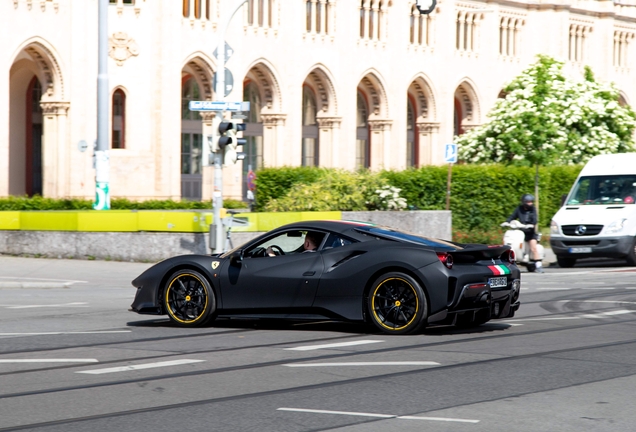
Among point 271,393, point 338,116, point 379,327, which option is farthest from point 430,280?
point 338,116

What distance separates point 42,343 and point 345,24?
46.5 m

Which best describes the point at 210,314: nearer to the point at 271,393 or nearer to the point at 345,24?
the point at 271,393

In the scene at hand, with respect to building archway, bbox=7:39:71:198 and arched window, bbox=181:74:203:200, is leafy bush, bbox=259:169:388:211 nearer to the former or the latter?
building archway, bbox=7:39:71:198

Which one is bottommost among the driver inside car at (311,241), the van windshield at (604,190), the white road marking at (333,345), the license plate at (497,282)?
the white road marking at (333,345)

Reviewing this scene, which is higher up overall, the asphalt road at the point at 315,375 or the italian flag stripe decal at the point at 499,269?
the italian flag stripe decal at the point at 499,269

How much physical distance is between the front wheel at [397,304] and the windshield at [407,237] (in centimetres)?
51

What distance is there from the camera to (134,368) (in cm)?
966

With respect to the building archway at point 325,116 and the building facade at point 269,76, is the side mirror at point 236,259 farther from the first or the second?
the building archway at point 325,116

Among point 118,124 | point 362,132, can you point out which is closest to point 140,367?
point 118,124

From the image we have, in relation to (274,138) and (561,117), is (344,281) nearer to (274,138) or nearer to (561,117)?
(561,117)

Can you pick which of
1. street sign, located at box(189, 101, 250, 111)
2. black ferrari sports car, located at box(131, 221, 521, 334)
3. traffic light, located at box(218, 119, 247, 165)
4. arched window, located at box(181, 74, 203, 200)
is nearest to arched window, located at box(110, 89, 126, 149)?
arched window, located at box(181, 74, 203, 200)

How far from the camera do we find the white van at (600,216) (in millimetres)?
24328

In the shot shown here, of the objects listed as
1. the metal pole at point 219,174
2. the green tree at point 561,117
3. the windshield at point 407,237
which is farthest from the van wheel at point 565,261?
the green tree at point 561,117

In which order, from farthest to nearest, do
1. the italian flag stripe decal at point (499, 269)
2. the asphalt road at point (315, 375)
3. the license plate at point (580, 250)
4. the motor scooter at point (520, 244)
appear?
Result: the license plate at point (580, 250) → the motor scooter at point (520, 244) → the italian flag stripe decal at point (499, 269) → the asphalt road at point (315, 375)
